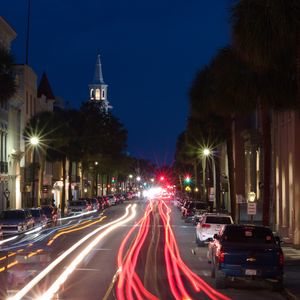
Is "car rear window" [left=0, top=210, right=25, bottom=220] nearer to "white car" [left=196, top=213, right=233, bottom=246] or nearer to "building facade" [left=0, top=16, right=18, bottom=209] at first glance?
"white car" [left=196, top=213, right=233, bottom=246]

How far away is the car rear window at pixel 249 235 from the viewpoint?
20.0 m

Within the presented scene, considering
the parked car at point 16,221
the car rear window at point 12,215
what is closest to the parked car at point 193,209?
the parked car at point 16,221

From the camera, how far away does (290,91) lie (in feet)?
91.6

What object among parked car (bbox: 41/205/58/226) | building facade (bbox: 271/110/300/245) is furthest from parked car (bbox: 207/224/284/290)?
parked car (bbox: 41/205/58/226)

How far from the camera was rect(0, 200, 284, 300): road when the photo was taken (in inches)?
710

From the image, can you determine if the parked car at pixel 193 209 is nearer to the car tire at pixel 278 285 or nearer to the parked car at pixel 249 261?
the parked car at pixel 249 261

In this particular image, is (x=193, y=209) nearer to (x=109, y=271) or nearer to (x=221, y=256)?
(x=109, y=271)

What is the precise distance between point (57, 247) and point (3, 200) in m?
34.8

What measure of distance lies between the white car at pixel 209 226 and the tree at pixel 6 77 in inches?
459

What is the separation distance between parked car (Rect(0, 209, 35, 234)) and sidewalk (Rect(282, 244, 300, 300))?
15.2 meters

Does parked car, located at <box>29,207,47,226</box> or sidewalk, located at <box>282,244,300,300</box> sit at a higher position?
parked car, located at <box>29,207,47,226</box>

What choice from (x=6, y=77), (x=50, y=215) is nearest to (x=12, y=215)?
(x=6, y=77)

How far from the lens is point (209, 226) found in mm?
33875

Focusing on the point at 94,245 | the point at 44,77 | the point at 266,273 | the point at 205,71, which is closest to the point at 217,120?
the point at 205,71
